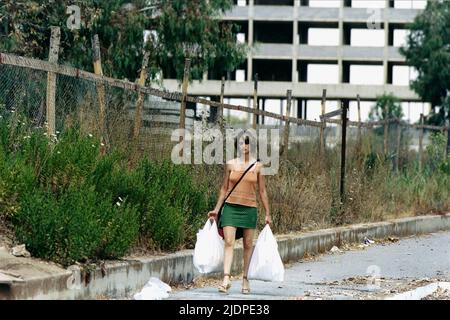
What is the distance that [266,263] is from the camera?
42.4ft

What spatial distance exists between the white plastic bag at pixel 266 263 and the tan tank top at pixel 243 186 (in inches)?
15.7

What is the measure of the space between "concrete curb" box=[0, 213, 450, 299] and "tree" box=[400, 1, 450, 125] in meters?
45.2

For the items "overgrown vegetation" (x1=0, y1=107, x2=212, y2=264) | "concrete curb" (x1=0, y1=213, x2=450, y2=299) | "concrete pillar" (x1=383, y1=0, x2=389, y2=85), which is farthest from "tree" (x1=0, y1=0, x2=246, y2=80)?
"concrete pillar" (x1=383, y1=0, x2=389, y2=85)

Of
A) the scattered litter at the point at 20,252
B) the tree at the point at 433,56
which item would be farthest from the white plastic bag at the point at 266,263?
the tree at the point at 433,56

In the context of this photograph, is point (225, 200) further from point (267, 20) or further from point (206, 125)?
point (267, 20)

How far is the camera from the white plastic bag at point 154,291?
12.0 m

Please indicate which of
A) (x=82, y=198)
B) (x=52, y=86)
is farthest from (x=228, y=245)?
(x=52, y=86)

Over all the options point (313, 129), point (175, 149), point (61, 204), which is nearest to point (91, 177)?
point (61, 204)

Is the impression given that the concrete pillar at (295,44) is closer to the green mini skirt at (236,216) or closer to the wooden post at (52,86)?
the wooden post at (52,86)

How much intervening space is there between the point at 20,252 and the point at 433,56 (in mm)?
54061

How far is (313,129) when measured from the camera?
2439 centimetres

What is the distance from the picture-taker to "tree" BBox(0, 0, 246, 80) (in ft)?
85.6

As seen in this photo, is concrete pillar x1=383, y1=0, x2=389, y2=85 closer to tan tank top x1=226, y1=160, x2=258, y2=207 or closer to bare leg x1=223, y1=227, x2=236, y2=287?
tan tank top x1=226, y1=160, x2=258, y2=207
